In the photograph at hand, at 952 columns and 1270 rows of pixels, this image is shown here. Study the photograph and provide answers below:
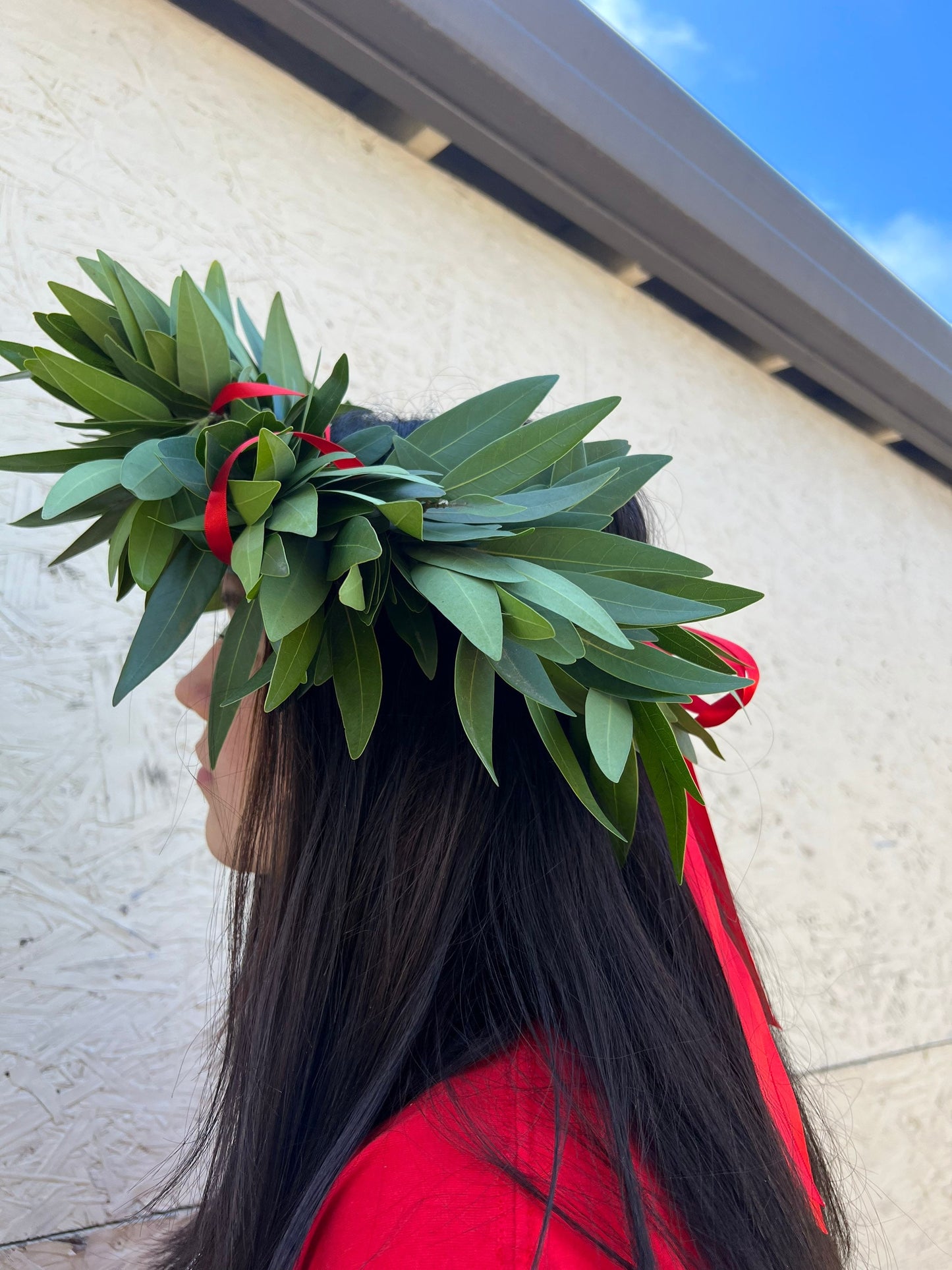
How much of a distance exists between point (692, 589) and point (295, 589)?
19 cm

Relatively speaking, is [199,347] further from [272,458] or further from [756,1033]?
[756,1033]

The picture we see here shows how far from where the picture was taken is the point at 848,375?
1.61 metres

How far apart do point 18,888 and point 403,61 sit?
95cm

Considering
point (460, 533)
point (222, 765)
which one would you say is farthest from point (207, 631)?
point (460, 533)

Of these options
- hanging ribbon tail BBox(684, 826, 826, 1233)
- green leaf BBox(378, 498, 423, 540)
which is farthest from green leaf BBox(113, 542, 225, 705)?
hanging ribbon tail BBox(684, 826, 826, 1233)

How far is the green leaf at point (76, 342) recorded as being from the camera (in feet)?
1.47

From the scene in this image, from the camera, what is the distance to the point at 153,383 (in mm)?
434

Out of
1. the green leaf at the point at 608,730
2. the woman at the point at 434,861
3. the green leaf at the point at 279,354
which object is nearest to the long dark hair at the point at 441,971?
the woman at the point at 434,861

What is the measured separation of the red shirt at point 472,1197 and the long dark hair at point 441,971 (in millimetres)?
21

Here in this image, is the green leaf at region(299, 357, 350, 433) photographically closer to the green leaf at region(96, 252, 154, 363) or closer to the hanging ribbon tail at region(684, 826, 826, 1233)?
the green leaf at region(96, 252, 154, 363)

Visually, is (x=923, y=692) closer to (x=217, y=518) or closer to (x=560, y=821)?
(x=560, y=821)

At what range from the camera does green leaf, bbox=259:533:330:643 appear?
361mm

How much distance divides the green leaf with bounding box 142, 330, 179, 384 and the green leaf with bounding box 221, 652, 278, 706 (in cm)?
16

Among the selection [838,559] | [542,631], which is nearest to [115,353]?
[542,631]
